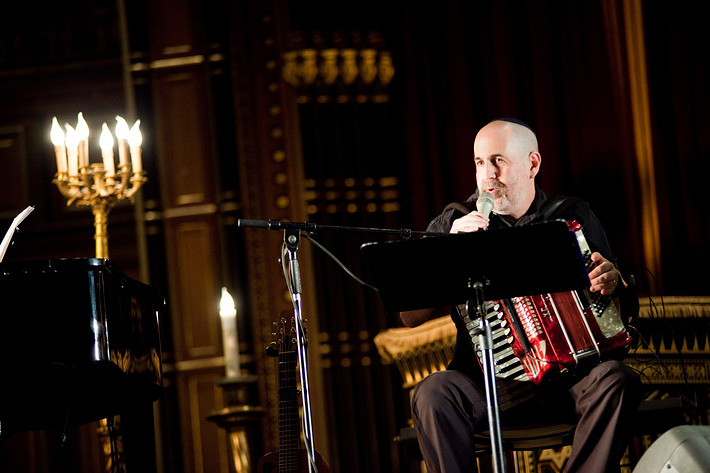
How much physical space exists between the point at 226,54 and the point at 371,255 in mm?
3437

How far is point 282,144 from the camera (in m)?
5.66

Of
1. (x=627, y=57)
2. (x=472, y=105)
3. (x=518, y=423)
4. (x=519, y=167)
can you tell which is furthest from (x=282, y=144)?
(x=518, y=423)

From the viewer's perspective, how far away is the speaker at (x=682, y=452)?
2445 millimetres

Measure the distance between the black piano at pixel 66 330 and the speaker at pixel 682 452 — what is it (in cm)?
170

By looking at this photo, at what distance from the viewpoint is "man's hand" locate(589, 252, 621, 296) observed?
3027 millimetres

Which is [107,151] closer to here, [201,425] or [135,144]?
[135,144]

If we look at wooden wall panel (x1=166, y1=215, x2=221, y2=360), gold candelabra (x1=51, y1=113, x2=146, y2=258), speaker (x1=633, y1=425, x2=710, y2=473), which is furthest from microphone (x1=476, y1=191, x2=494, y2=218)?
wooden wall panel (x1=166, y1=215, x2=221, y2=360)

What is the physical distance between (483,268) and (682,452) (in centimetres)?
70

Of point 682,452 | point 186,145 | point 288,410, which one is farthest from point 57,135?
point 682,452

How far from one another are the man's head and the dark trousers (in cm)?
64

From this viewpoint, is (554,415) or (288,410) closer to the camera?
(554,415)

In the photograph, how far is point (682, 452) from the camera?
250 cm

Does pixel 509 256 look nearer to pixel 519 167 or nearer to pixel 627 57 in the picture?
pixel 519 167

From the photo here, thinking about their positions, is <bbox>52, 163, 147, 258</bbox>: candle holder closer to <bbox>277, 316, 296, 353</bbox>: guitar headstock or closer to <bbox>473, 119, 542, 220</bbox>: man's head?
<bbox>277, 316, 296, 353</bbox>: guitar headstock
